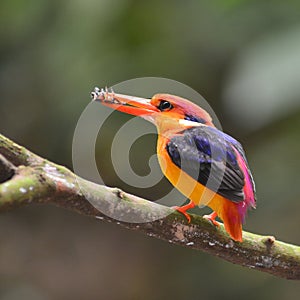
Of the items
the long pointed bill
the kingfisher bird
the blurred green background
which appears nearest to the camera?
the kingfisher bird

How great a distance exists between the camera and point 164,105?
168cm

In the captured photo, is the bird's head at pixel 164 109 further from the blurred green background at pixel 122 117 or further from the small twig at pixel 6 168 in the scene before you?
the blurred green background at pixel 122 117

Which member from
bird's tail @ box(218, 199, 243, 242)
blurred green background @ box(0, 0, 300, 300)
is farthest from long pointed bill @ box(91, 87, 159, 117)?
blurred green background @ box(0, 0, 300, 300)

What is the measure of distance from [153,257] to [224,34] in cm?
134

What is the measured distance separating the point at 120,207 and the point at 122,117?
6.76 feet

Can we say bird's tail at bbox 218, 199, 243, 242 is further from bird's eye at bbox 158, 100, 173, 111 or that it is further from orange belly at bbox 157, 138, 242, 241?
bird's eye at bbox 158, 100, 173, 111

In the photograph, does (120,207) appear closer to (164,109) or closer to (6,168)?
(6,168)

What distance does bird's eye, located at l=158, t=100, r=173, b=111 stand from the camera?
1.66 m

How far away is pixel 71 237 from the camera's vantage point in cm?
368

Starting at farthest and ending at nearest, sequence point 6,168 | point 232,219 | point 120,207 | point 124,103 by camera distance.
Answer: point 124,103
point 232,219
point 120,207
point 6,168

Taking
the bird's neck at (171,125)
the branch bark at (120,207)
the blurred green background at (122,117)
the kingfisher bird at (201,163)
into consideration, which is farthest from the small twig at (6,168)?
the blurred green background at (122,117)

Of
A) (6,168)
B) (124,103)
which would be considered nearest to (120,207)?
(6,168)

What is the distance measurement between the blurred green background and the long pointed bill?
1318 mm

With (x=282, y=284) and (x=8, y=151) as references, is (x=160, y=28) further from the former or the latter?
(x=8, y=151)
